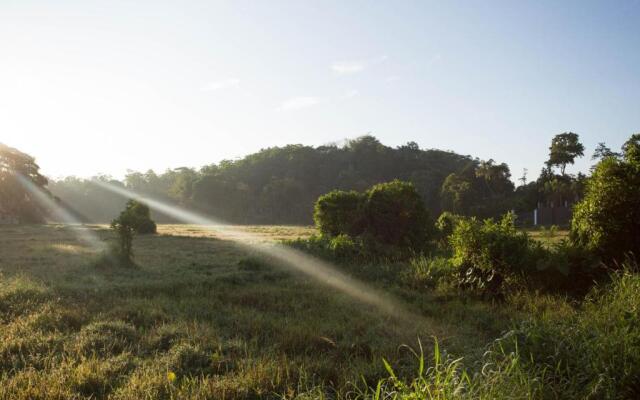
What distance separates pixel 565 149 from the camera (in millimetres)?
57438

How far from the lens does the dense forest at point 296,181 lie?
74750 millimetres

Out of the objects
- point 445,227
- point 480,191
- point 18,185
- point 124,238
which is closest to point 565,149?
point 480,191

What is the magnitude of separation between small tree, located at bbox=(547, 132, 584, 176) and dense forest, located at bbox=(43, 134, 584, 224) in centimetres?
842

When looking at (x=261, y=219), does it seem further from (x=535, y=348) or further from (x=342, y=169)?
(x=535, y=348)

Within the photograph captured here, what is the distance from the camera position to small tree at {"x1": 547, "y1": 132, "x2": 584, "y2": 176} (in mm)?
57062

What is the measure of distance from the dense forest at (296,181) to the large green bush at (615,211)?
57.7 m

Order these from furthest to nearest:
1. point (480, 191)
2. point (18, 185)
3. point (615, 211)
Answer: point (480, 191) < point (18, 185) < point (615, 211)

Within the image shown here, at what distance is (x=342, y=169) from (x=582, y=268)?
93.6m

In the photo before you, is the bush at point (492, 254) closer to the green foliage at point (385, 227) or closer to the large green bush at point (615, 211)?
the large green bush at point (615, 211)

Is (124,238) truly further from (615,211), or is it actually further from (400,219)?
(615,211)

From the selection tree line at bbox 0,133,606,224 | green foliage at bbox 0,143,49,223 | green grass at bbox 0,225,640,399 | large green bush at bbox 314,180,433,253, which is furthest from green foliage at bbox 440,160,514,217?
green foliage at bbox 0,143,49,223

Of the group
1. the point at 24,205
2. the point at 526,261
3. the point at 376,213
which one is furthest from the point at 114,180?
the point at 526,261

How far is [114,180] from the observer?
437ft

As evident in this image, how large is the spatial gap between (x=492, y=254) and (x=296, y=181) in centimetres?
8575
